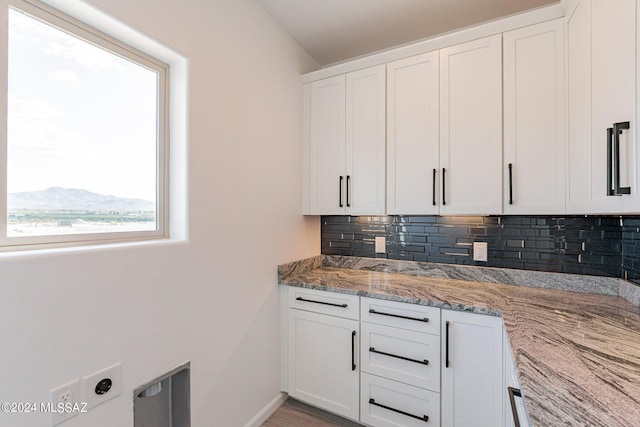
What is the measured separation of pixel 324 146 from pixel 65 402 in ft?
6.56

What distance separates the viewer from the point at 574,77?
4.77 ft

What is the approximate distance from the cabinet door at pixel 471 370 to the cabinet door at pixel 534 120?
2.36 ft

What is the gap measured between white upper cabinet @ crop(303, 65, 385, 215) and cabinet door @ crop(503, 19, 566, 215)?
760 millimetres

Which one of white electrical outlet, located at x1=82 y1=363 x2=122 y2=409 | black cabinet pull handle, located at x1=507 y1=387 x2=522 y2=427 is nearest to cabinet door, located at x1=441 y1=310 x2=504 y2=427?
black cabinet pull handle, located at x1=507 y1=387 x2=522 y2=427

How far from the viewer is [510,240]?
200 centimetres

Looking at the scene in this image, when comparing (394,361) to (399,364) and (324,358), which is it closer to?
(399,364)

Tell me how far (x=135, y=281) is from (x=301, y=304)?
3.61 feet

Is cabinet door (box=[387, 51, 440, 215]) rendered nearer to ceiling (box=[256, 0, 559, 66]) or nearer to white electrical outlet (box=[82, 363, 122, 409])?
ceiling (box=[256, 0, 559, 66])

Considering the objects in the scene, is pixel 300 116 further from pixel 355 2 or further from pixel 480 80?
pixel 480 80

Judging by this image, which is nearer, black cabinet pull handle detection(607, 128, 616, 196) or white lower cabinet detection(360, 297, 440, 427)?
black cabinet pull handle detection(607, 128, 616, 196)

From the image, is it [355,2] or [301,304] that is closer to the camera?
[355,2]

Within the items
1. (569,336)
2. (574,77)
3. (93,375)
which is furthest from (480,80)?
(93,375)

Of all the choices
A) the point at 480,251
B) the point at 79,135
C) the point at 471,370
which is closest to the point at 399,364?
the point at 471,370

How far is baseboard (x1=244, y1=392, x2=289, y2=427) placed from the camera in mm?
1895
